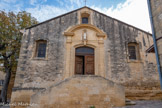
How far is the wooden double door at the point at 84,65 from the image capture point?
9398 millimetres

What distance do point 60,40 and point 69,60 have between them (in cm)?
173

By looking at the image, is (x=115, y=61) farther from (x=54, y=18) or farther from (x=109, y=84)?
(x=54, y=18)

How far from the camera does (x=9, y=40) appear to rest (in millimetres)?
12523

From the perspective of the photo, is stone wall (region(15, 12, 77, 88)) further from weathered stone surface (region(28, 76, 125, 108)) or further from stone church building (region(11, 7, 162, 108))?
weathered stone surface (region(28, 76, 125, 108))

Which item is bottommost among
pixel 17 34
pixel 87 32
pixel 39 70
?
pixel 39 70

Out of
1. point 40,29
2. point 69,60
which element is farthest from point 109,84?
point 40,29

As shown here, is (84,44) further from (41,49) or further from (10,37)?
(10,37)

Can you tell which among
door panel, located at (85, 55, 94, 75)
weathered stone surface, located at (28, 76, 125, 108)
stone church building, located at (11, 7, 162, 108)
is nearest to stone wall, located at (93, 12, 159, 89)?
stone church building, located at (11, 7, 162, 108)

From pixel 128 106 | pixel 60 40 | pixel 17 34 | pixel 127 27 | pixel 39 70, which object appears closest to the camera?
pixel 128 106

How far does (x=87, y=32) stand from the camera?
33.1ft

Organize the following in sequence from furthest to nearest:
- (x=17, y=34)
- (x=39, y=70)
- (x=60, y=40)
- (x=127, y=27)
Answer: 1. (x=17, y=34)
2. (x=127, y=27)
3. (x=60, y=40)
4. (x=39, y=70)

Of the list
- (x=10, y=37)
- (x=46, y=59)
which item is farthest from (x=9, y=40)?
(x=46, y=59)

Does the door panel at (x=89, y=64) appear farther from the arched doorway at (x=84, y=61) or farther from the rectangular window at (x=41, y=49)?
the rectangular window at (x=41, y=49)

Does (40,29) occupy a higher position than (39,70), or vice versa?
(40,29)
